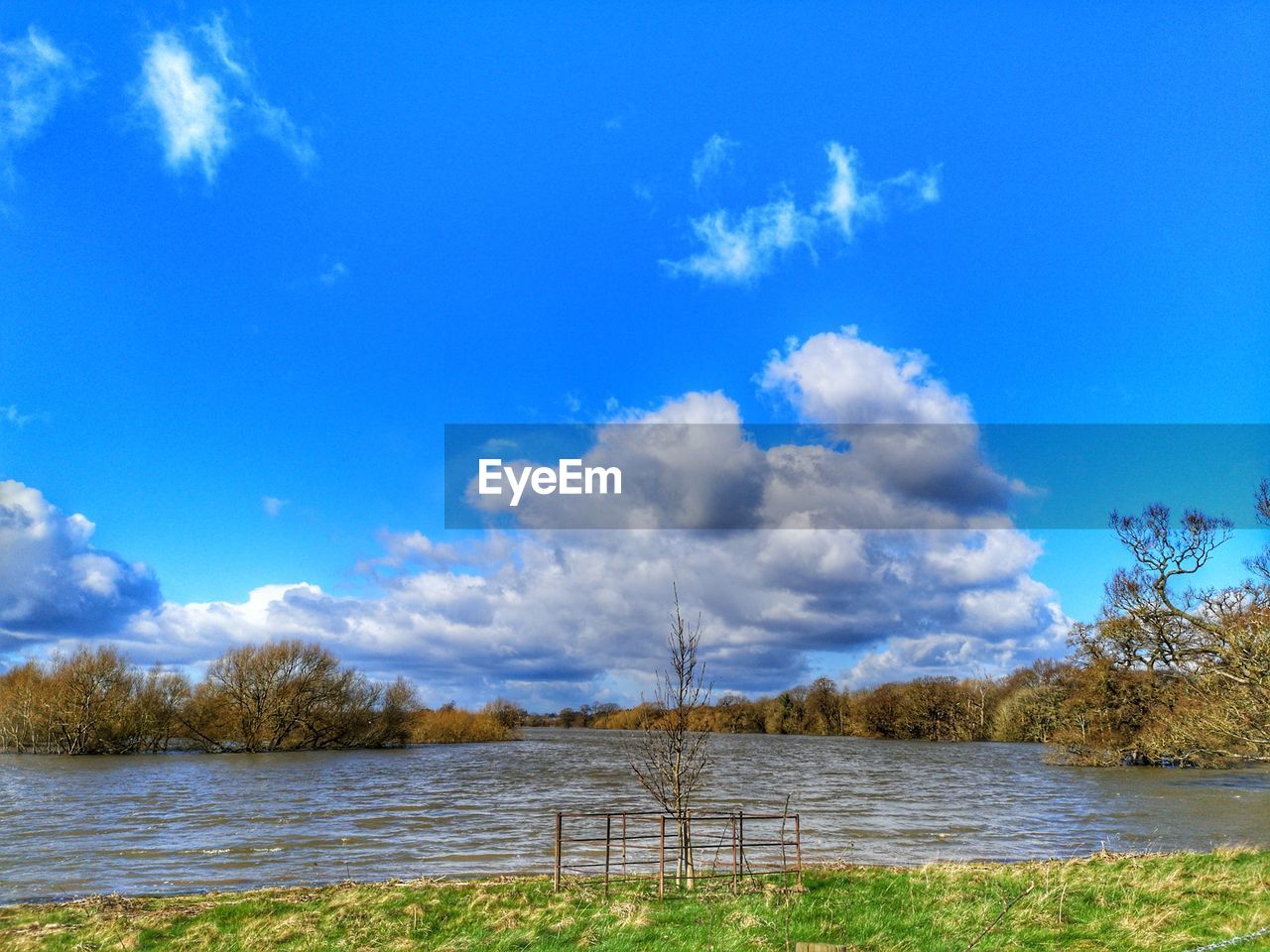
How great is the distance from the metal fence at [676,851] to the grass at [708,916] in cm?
89

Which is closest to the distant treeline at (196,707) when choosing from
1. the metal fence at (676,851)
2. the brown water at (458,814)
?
the brown water at (458,814)

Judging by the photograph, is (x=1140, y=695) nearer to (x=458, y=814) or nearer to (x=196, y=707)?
(x=458, y=814)

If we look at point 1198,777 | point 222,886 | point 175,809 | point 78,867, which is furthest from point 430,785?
point 1198,777

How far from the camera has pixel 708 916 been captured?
13.1 meters

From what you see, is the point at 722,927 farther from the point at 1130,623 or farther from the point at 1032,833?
the point at 1130,623

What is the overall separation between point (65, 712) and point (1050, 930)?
8209 centimetres

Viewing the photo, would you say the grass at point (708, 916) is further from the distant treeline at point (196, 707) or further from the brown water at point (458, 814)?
the distant treeline at point (196, 707)

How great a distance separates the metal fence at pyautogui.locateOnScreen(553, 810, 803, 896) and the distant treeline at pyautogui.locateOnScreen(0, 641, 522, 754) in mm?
59454

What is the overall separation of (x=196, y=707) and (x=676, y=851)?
70372 mm

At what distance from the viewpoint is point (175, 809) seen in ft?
118

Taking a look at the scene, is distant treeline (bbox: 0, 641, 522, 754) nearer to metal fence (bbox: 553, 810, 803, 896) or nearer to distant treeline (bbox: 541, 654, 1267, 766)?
distant treeline (bbox: 541, 654, 1267, 766)

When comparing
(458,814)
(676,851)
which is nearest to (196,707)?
(458,814)

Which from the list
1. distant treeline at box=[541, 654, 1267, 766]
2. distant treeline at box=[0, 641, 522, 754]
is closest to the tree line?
distant treeline at box=[541, 654, 1267, 766]

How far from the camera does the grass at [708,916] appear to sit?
39.7 feet
